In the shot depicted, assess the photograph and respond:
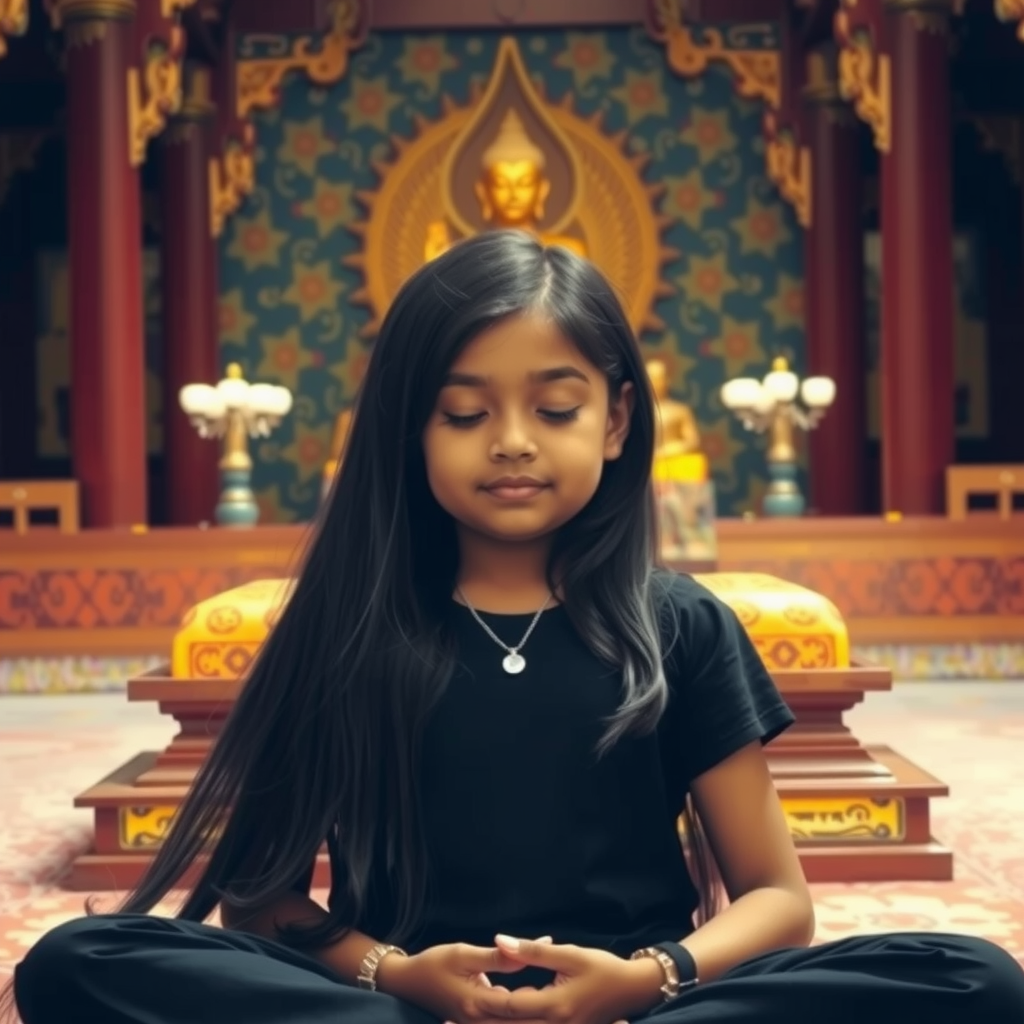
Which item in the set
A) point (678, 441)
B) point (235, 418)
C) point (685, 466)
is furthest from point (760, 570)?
point (235, 418)

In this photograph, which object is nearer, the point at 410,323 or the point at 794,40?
the point at 410,323

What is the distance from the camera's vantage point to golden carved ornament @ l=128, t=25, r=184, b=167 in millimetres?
6910

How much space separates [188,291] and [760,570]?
3.17 m

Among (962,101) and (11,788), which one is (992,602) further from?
(11,788)

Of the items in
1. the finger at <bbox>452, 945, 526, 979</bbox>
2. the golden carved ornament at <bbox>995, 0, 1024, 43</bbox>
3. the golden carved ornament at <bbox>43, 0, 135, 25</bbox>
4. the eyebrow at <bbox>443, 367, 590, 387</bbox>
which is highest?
the golden carved ornament at <bbox>43, 0, 135, 25</bbox>

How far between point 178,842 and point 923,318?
562 centimetres

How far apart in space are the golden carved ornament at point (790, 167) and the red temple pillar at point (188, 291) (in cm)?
256

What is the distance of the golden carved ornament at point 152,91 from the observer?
272 inches

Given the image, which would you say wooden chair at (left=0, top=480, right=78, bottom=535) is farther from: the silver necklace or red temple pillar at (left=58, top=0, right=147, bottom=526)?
the silver necklace

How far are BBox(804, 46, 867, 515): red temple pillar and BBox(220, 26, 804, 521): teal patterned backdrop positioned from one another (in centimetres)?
30

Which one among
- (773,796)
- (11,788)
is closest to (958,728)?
(11,788)

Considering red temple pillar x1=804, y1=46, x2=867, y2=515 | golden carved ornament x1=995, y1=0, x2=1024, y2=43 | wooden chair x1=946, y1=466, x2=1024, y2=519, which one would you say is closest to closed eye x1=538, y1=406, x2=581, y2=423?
golden carved ornament x1=995, y1=0, x2=1024, y2=43

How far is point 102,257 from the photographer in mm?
6840

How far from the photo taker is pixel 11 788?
436cm
